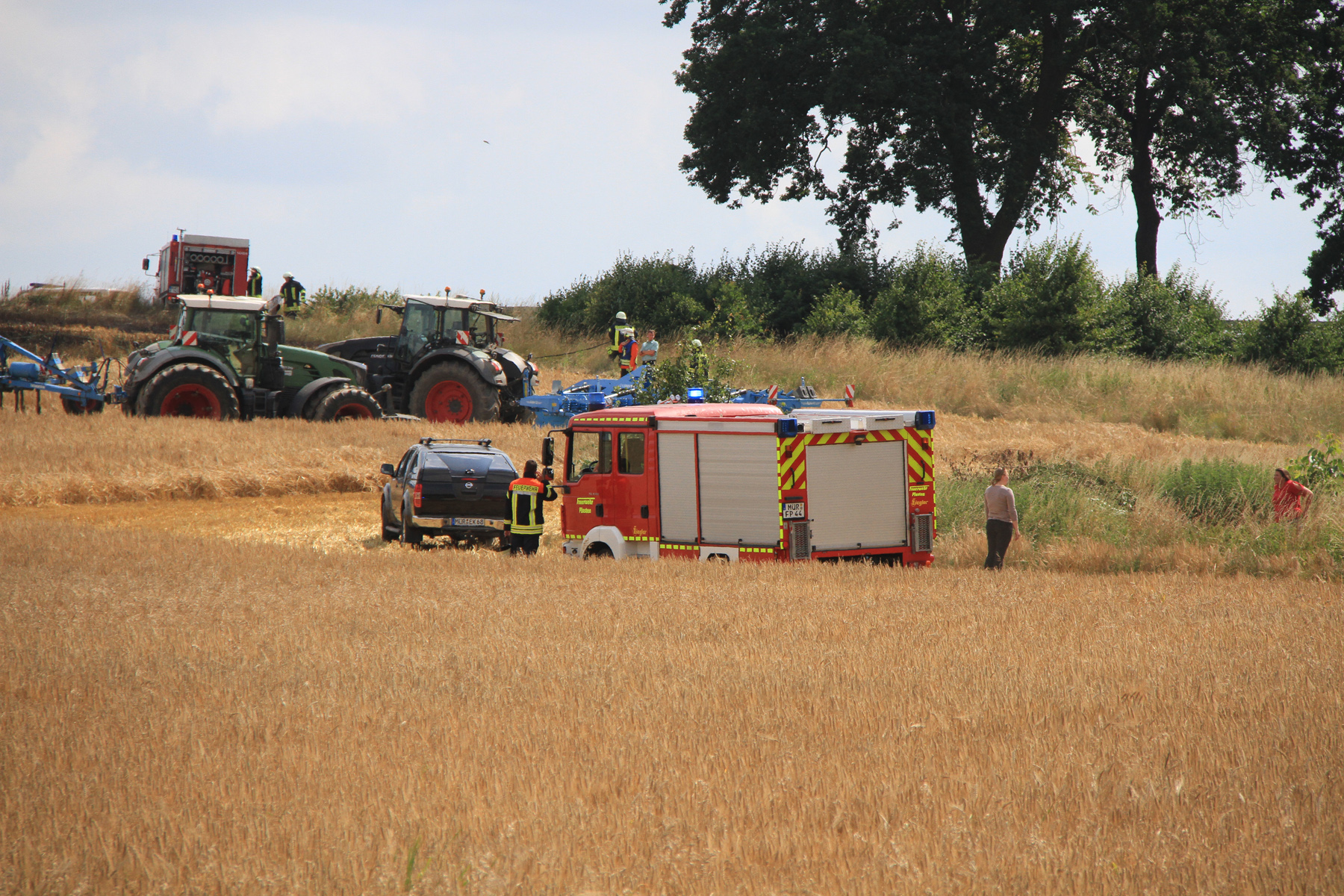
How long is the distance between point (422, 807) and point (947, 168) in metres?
39.3

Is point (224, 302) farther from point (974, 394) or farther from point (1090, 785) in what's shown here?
point (1090, 785)

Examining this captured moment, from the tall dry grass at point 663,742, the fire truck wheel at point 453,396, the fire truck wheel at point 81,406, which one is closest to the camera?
the tall dry grass at point 663,742

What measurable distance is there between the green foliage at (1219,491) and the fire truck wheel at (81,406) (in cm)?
2065

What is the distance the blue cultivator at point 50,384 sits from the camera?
926 inches

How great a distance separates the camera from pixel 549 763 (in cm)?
563

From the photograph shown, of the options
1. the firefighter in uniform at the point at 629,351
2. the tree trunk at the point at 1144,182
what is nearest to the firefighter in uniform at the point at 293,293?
the firefighter in uniform at the point at 629,351

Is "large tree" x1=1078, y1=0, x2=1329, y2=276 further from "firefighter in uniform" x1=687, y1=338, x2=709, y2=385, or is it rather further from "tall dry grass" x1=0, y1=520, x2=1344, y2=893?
"tall dry grass" x1=0, y1=520, x2=1344, y2=893

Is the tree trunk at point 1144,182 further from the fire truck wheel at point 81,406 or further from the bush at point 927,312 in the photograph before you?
the fire truck wheel at point 81,406

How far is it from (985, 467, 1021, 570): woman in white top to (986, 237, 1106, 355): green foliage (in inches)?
856

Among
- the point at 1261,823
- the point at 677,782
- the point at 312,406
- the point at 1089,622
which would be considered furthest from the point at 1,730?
the point at 312,406

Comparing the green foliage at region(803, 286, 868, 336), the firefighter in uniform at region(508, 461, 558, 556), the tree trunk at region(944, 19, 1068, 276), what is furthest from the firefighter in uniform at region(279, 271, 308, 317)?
the tree trunk at region(944, 19, 1068, 276)

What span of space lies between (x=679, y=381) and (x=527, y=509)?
299 inches

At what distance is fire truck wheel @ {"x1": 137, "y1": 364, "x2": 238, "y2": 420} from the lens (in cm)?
2159

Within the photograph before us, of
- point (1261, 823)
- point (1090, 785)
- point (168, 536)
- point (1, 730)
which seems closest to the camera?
point (1261, 823)
